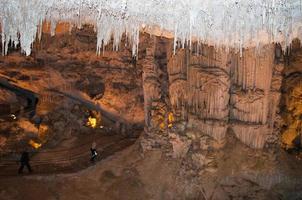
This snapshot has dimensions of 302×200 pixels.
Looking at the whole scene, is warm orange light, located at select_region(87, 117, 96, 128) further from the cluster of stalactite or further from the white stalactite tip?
the white stalactite tip

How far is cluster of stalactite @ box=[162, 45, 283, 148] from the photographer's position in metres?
11.1


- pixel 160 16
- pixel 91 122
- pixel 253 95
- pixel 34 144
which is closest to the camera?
pixel 160 16

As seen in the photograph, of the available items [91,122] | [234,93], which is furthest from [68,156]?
[234,93]

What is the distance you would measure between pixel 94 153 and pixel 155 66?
3438 mm

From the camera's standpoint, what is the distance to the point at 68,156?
13688 mm

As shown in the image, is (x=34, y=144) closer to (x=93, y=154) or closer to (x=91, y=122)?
(x=91, y=122)

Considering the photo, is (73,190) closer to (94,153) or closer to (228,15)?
(94,153)

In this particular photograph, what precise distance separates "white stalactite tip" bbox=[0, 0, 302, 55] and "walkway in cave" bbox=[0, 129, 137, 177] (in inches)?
248

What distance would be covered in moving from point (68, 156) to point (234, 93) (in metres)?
6.07

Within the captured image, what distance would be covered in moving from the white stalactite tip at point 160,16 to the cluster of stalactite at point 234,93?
11.3ft

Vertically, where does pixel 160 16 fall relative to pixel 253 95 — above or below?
above

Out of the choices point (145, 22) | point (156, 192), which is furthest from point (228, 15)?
point (156, 192)

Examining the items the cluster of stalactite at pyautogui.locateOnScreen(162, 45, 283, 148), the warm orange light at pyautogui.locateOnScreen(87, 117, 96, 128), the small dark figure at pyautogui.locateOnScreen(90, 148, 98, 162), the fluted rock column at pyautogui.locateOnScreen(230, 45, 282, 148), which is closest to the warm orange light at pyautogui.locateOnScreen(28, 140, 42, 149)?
the warm orange light at pyautogui.locateOnScreen(87, 117, 96, 128)

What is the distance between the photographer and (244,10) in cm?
649
